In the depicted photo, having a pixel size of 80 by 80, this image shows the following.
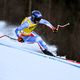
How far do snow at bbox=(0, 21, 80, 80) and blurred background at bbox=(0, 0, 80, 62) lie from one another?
0.73 m

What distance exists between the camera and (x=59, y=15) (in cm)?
405

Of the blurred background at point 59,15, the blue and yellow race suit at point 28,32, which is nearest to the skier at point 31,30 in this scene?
the blue and yellow race suit at point 28,32

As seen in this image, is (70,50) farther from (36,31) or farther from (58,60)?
(58,60)

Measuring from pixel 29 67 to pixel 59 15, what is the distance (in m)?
1.09

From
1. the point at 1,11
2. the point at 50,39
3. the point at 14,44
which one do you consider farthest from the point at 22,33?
the point at 1,11

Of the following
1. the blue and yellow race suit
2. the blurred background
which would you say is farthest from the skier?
the blurred background

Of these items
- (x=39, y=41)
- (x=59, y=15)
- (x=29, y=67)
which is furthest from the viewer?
(x=59, y=15)

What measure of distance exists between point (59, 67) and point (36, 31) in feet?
2.01

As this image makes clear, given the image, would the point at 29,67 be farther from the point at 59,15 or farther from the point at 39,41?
the point at 59,15

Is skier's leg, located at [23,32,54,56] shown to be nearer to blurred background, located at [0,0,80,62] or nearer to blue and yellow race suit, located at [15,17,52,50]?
blue and yellow race suit, located at [15,17,52,50]

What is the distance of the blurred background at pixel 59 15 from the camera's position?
3953 mm

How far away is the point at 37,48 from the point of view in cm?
332

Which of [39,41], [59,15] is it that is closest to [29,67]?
[39,41]

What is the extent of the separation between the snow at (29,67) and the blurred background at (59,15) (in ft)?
2.39
